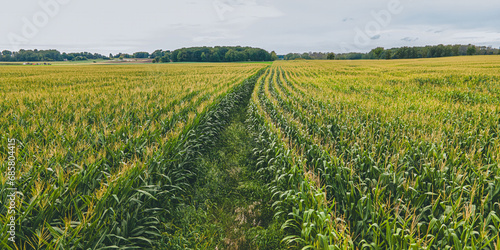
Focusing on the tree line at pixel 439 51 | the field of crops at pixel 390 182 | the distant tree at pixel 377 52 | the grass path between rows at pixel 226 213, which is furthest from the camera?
the distant tree at pixel 377 52

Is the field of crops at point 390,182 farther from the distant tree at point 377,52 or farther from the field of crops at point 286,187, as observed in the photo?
the distant tree at point 377,52

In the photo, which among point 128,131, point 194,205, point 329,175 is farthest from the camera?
point 128,131

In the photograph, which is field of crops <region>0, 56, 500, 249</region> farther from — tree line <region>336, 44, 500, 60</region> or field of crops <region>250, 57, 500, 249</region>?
tree line <region>336, 44, 500, 60</region>

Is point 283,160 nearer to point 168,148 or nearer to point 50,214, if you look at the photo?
point 168,148

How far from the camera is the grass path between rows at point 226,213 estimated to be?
3.90 meters

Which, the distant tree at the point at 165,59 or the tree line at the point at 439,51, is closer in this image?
the tree line at the point at 439,51

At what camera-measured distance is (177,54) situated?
5389 inches

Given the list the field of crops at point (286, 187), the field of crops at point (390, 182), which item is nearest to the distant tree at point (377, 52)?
the field of crops at point (390, 182)

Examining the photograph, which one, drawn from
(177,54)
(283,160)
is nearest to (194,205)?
(283,160)

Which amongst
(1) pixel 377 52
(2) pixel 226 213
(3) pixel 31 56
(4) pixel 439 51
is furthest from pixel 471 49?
(3) pixel 31 56

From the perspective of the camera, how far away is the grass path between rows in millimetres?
3896

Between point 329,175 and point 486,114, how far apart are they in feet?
25.1

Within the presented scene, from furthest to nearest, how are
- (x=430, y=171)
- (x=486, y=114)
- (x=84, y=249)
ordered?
(x=486, y=114) → (x=430, y=171) → (x=84, y=249)

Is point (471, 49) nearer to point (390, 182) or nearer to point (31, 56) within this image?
point (390, 182)
